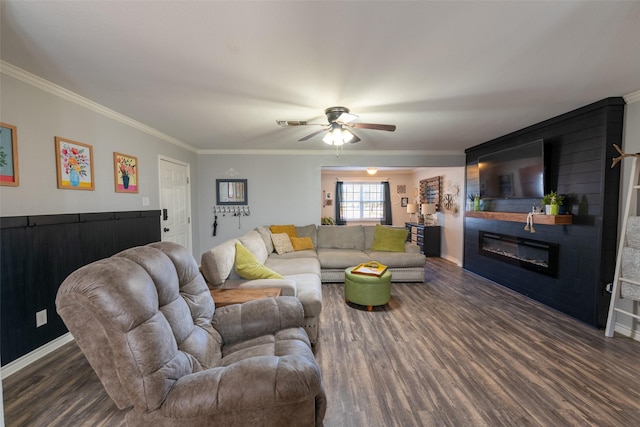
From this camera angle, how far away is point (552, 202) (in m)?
3.14

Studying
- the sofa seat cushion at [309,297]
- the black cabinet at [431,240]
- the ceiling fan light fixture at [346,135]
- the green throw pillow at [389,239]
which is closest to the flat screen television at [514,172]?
the green throw pillow at [389,239]

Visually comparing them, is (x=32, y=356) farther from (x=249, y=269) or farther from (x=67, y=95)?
(x=67, y=95)

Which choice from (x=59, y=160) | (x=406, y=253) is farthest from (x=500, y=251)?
(x=59, y=160)

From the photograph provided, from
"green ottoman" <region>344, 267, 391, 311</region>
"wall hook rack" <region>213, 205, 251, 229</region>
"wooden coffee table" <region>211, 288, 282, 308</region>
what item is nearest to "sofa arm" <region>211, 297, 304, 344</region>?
"wooden coffee table" <region>211, 288, 282, 308</region>

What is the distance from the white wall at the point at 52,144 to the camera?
6.73ft

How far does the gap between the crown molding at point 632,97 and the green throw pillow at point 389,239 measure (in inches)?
114

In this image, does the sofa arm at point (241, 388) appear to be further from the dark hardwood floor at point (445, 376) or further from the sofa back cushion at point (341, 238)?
the sofa back cushion at point (341, 238)

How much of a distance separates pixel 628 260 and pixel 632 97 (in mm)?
1581

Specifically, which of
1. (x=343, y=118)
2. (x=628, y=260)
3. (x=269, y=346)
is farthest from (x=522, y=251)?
(x=269, y=346)

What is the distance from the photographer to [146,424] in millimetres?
1055

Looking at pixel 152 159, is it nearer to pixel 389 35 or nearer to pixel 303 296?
pixel 303 296

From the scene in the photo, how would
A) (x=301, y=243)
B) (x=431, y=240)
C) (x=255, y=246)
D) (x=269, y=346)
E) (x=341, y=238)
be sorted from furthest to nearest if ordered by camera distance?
1. (x=431, y=240)
2. (x=341, y=238)
3. (x=301, y=243)
4. (x=255, y=246)
5. (x=269, y=346)

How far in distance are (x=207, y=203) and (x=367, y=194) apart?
5094 mm

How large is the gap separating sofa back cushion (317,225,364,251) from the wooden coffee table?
8.57 ft
